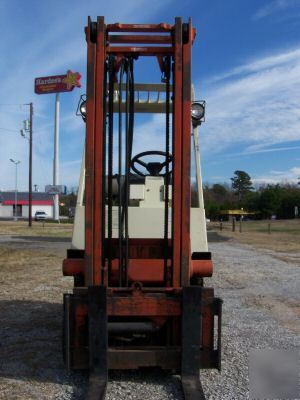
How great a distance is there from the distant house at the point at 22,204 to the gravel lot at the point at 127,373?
9684 cm

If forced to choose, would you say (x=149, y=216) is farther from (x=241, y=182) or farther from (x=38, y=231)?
(x=241, y=182)

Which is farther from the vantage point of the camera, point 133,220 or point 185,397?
point 133,220

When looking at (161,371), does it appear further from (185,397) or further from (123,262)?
(123,262)

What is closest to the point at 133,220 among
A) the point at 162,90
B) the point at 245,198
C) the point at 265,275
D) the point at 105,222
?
the point at 105,222

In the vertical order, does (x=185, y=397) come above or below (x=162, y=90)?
below

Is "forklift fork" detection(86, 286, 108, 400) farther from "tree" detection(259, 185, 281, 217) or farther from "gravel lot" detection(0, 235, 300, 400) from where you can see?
"tree" detection(259, 185, 281, 217)

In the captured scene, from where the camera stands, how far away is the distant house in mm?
110312

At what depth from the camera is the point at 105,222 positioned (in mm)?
5387

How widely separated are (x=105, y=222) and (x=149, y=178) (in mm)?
769

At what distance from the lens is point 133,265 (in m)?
5.23

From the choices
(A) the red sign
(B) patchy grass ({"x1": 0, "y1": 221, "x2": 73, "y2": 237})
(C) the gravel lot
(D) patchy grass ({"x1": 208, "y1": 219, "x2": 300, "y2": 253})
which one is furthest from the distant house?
(C) the gravel lot

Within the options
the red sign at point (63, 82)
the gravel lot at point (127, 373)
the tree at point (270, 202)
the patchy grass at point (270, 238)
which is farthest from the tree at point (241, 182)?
the gravel lot at point (127, 373)

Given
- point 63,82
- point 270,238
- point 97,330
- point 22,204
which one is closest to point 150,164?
point 97,330

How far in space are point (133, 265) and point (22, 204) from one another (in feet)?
362
